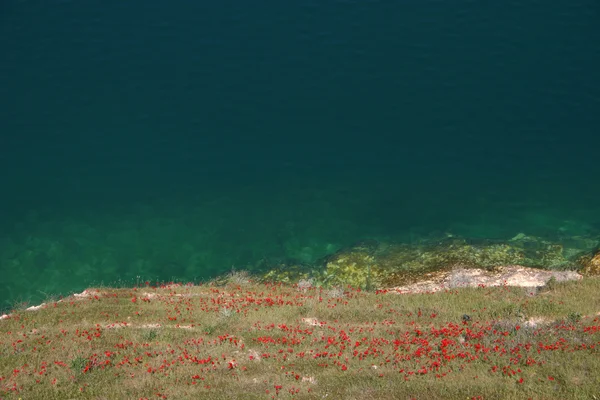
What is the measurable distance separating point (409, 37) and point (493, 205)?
26.1 metres

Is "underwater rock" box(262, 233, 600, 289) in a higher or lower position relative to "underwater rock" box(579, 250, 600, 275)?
lower

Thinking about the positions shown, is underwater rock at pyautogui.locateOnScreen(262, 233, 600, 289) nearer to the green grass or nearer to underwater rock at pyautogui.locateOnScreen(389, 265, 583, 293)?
underwater rock at pyautogui.locateOnScreen(389, 265, 583, 293)

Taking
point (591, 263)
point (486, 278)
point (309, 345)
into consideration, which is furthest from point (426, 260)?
point (309, 345)

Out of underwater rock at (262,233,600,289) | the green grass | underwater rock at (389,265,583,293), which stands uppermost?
the green grass

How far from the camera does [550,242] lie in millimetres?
51281

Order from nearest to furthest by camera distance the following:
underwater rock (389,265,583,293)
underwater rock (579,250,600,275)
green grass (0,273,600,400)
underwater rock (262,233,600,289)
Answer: green grass (0,273,600,400) < underwater rock (389,265,583,293) < underwater rock (579,250,600,275) < underwater rock (262,233,600,289)

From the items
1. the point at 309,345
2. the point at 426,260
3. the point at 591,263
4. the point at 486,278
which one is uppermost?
the point at 309,345

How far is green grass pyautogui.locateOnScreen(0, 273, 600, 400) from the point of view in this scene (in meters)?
28.8

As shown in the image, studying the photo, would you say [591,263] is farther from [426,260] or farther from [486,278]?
[426,260]

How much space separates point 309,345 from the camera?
33.5 meters

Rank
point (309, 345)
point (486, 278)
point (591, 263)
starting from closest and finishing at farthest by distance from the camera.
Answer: point (309, 345), point (486, 278), point (591, 263)

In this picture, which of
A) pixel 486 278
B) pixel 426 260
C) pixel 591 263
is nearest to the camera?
pixel 486 278

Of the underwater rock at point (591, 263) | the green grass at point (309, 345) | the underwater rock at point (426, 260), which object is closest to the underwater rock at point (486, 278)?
the underwater rock at point (426, 260)

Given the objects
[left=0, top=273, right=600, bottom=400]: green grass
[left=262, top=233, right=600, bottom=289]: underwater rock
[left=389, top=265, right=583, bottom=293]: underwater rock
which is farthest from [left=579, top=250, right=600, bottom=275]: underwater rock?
[left=0, top=273, right=600, bottom=400]: green grass
